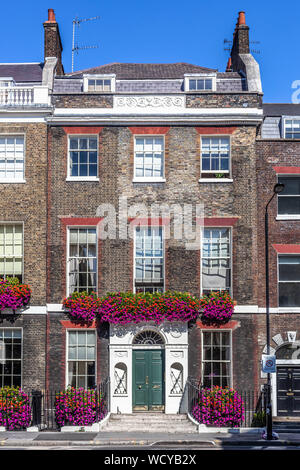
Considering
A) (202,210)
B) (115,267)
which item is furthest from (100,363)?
(202,210)

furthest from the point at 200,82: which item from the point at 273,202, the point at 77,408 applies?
the point at 77,408

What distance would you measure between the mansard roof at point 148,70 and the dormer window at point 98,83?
176 inches

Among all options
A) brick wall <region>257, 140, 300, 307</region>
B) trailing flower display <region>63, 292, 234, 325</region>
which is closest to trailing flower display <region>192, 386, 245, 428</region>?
trailing flower display <region>63, 292, 234, 325</region>

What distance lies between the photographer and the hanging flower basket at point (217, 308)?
21.1 m

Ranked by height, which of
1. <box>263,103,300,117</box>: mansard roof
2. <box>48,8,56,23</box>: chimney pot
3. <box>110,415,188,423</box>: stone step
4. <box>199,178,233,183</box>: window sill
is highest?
<box>48,8,56,23</box>: chimney pot

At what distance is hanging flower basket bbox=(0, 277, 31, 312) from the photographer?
69.0 ft

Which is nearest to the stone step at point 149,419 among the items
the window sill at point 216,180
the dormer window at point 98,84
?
the window sill at point 216,180

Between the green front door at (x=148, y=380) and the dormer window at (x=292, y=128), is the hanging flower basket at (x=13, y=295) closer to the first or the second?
the green front door at (x=148, y=380)

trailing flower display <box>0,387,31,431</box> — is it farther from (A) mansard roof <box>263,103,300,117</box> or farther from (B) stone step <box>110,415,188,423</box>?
(A) mansard roof <box>263,103,300,117</box>

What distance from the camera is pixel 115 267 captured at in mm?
21875

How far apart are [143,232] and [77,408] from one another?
660cm

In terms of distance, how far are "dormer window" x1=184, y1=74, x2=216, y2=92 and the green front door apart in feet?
33.3

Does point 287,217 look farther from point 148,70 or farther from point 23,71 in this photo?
point 23,71

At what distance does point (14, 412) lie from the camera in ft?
65.9
